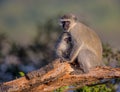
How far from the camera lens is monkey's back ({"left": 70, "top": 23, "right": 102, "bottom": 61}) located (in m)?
9.46

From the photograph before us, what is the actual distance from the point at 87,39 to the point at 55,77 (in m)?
1.62

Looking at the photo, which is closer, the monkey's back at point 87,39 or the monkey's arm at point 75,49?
the monkey's arm at point 75,49

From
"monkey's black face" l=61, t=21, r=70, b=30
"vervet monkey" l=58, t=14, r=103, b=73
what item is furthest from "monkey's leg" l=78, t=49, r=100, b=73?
"monkey's black face" l=61, t=21, r=70, b=30

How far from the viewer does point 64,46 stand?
9414 millimetres

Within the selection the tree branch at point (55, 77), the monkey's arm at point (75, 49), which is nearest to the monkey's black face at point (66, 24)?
the monkey's arm at point (75, 49)

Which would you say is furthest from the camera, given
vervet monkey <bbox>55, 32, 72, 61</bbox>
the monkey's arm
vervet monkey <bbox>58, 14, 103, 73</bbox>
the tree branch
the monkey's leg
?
vervet monkey <bbox>55, 32, 72, 61</bbox>

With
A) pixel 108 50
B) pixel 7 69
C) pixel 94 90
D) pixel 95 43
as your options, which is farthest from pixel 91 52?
pixel 7 69

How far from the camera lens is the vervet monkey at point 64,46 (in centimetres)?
940

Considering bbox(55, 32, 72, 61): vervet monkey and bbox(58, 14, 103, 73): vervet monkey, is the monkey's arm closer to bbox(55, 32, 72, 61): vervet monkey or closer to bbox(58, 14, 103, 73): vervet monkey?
bbox(58, 14, 103, 73): vervet monkey

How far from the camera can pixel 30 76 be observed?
794cm

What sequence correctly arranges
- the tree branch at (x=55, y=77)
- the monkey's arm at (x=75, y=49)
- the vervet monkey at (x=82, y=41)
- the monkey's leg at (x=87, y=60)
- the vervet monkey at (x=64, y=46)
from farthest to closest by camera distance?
1. the vervet monkey at (x=64, y=46)
2. the vervet monkey at (x=82, y=41)
3. the monkey's arm at (x=75, y=49)
4. the monkey's leg at (x=87, y=60)
5. the tree branch at (x=55, y=77)

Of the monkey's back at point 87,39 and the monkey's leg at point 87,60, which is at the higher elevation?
the monkey's back at point 87,39

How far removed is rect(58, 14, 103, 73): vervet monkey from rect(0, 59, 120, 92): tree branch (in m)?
0.49

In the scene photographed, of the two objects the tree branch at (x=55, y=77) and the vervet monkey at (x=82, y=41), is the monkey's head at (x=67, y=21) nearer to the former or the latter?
the vervet monkey at (x=82, y=41)
